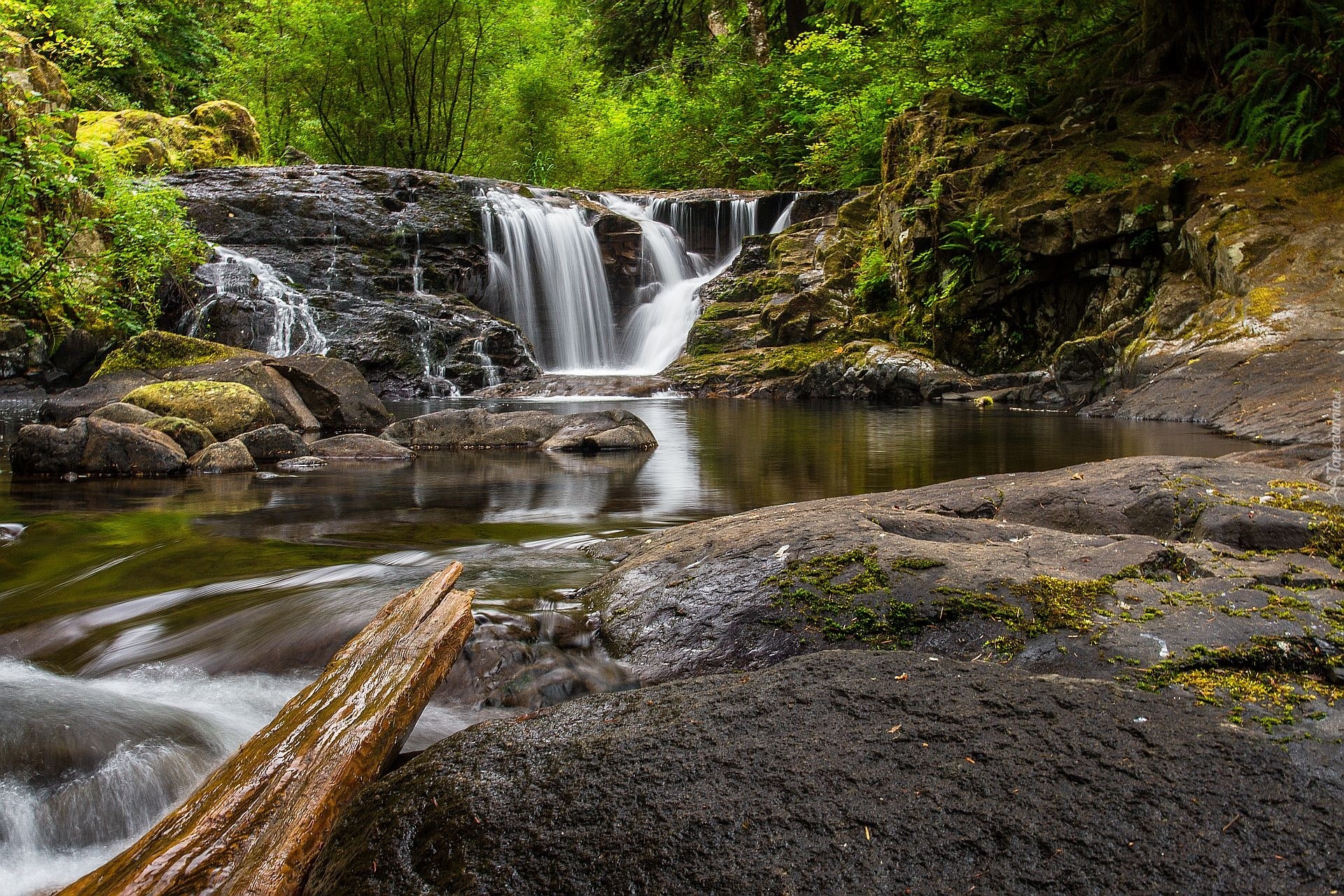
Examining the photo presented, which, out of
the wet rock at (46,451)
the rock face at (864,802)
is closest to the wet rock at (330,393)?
the wet rock at (46,451)

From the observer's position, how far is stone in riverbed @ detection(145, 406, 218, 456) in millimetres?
8398

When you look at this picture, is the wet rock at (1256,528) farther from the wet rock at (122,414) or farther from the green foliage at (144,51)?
the green foliage at (144,51)

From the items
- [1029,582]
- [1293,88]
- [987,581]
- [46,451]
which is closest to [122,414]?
[46,451]

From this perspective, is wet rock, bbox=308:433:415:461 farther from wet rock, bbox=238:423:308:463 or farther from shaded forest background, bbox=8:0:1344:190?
shaded forest background, bbox=8:0:1344:190

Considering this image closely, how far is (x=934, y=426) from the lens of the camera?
1136cm

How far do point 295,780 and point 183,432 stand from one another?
7.81 m

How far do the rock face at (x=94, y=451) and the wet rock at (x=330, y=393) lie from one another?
339 centimetres

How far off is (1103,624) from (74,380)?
1519 centimetres

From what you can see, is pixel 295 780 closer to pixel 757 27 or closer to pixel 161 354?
pixel 161 354

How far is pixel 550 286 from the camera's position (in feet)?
69.5

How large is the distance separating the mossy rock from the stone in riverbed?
219 cm

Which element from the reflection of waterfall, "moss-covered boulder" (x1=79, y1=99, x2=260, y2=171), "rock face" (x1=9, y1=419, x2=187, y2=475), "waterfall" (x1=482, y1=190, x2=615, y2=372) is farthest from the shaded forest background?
"rock face" (x1=9, y1=419, x2=187, y2=475)

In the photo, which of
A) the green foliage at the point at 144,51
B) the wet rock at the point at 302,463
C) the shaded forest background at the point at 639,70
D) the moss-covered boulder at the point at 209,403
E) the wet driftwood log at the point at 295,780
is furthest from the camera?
the green foliage at the point at 144,51

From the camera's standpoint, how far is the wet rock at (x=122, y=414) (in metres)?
8.13
